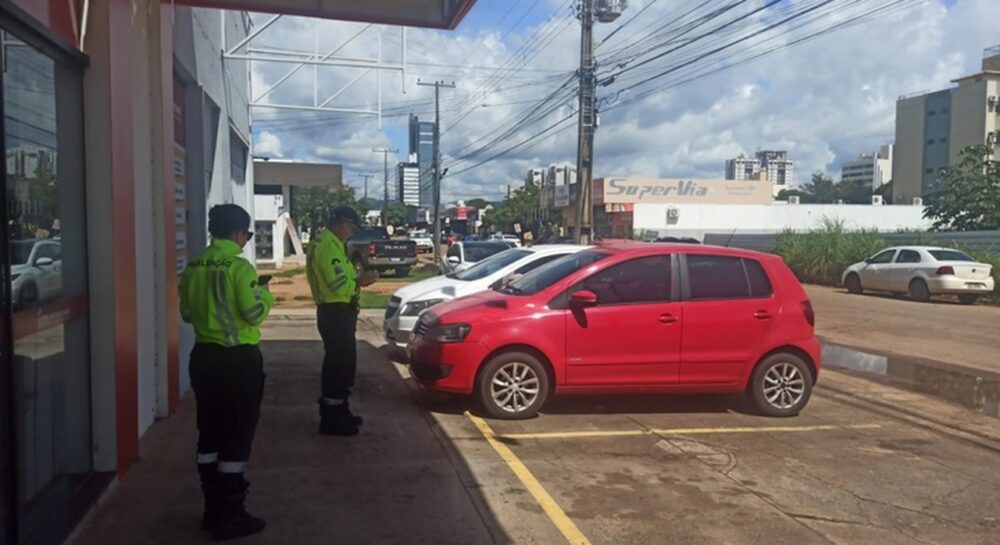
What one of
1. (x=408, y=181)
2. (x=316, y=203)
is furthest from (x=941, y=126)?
(x=316, y=203)

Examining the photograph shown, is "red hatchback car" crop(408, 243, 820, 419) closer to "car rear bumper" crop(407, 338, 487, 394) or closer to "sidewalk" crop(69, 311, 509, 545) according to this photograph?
"car rear bumper" crop(407, 338, 487, 394)

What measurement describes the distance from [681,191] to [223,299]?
60.3 metres

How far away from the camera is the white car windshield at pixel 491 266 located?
11066 mm

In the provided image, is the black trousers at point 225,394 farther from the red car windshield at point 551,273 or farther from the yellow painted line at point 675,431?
the red car windshield at point 551,273

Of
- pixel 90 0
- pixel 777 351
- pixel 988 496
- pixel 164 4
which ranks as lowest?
pixel 988 496

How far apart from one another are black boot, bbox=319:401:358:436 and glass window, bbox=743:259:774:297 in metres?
4.06

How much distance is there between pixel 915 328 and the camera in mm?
16047

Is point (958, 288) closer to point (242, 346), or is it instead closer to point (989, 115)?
point (242, 346)

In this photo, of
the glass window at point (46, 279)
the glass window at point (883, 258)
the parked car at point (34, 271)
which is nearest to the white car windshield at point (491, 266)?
the glass window at point (46, 279)

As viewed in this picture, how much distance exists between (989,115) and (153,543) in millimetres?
97485

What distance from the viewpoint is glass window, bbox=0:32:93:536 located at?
13.2 feet

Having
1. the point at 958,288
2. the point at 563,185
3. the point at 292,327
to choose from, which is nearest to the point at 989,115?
the point at 563,185

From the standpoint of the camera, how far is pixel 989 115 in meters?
83.6

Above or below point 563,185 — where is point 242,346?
below
